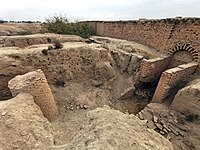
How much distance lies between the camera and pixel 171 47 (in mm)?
8734

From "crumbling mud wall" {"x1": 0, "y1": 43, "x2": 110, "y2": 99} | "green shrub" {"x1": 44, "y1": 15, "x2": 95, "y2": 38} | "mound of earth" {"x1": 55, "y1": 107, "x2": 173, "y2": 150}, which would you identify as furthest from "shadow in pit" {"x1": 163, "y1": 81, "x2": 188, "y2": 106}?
"green shrub" {"x1": 44, "y1": 15, "x2": 95, "y2": 38}

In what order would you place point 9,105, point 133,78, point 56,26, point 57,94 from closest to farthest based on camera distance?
1. point 9,105
2. point 57,94
3. point 133,78
4. point 56,26

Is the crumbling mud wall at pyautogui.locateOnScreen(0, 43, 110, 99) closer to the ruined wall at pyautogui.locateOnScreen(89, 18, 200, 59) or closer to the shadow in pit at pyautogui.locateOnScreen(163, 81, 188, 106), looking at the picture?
the ruined wall at pyautogui.locateOnScreen(89, 18, 200, 59)

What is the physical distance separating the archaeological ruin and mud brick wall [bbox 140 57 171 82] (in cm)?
5

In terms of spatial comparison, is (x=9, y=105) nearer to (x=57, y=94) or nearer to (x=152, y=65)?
(x=57, y=94)

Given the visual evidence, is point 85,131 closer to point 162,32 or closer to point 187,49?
point 187,49

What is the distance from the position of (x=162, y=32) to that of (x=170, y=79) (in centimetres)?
362

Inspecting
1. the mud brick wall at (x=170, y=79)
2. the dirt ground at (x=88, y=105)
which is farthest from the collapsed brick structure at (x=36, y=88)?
the mud brick wall at (x=170, y=79)

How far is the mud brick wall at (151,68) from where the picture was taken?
782cm

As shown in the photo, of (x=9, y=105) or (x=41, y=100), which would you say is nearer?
(x=9, y=105)

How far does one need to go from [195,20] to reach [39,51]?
7.31m

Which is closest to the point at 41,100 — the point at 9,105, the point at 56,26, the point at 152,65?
the point at 9,105

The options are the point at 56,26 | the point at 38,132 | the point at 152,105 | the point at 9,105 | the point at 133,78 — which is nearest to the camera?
the point at 38,132

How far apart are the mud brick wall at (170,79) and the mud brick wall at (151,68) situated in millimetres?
1083
